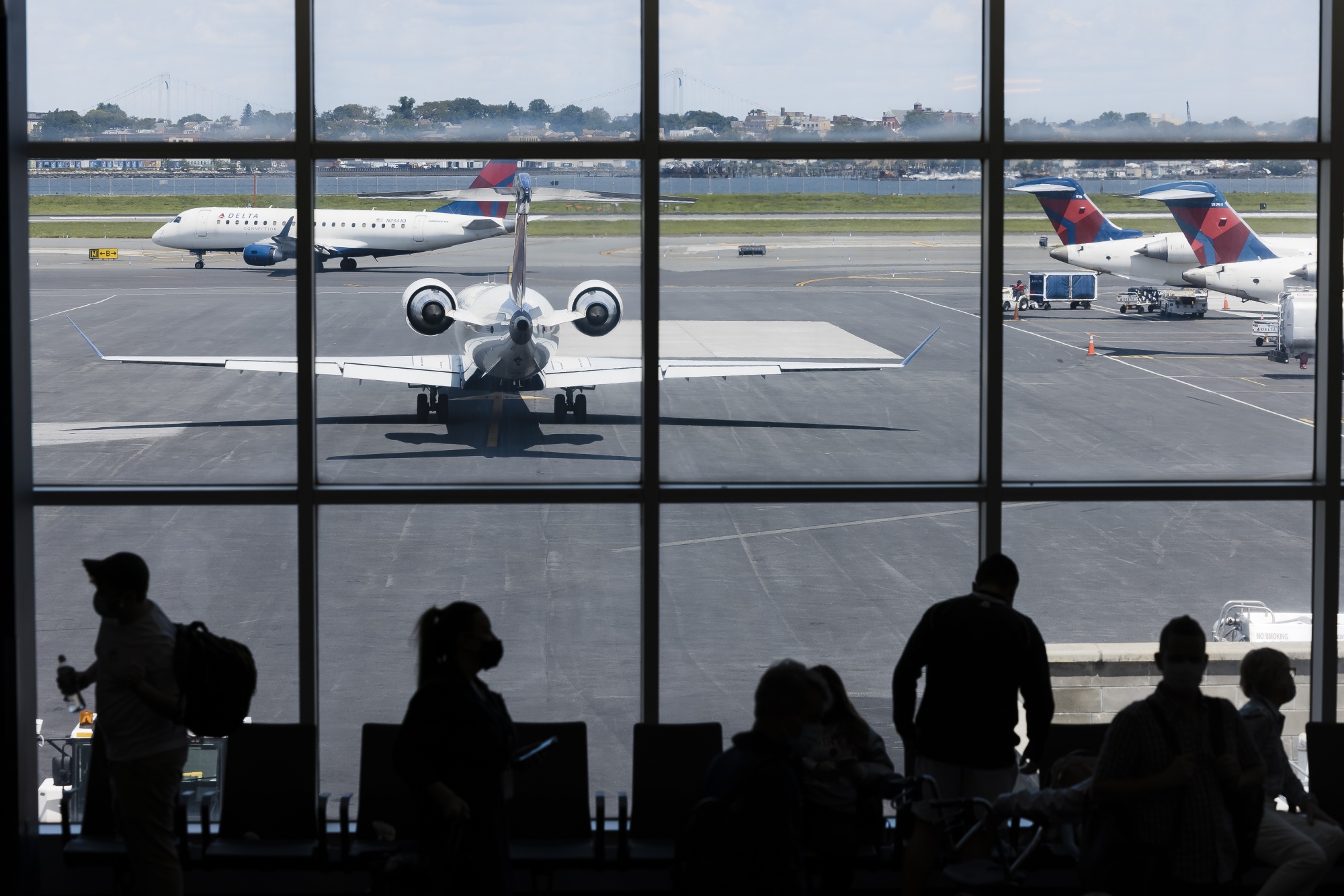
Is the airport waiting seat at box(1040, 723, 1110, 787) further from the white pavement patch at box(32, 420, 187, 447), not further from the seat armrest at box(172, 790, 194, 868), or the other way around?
the white pavement patch at box(32, 420, 187, 447)

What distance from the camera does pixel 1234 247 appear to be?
203 inches

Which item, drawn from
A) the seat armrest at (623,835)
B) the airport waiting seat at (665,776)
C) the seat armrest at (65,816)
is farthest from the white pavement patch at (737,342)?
the seat armrest at (65,816)

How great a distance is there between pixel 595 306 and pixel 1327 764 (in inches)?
132

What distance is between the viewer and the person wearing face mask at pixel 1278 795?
148 inches

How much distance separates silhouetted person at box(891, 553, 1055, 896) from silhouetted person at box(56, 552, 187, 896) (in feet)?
7.69

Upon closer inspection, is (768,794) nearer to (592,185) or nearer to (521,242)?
(592,185)

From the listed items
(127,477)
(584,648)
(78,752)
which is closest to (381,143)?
(127,477)

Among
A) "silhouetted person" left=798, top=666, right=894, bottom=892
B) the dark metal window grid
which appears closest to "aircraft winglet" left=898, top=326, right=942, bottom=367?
the dark metal window grid

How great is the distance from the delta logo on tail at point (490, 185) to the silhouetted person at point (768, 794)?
291 centimetres

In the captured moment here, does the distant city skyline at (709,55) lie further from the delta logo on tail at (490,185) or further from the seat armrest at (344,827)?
the seat armrest at (344,827)

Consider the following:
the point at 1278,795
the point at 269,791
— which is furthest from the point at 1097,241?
the point at 269,791

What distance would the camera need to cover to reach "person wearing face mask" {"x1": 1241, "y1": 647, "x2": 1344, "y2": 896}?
3.77 m

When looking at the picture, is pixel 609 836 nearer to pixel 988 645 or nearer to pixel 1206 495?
pixel 988 645

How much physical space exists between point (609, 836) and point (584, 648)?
0.81m
